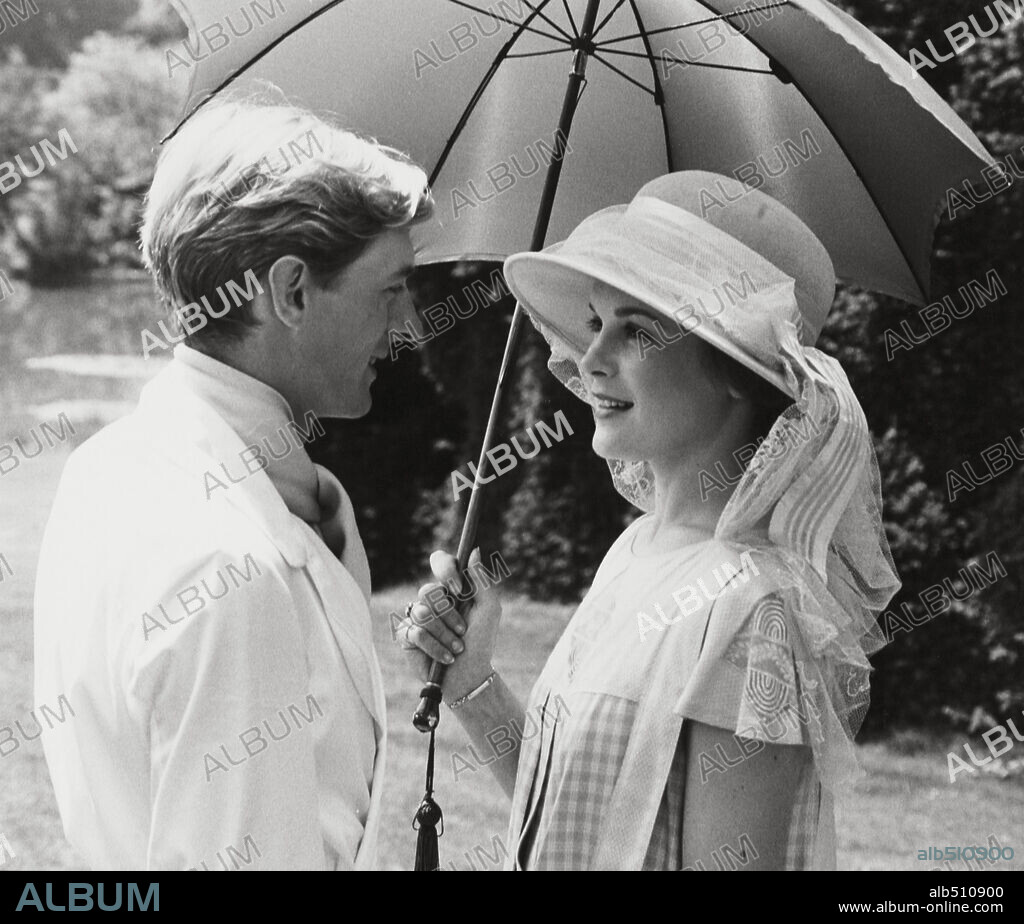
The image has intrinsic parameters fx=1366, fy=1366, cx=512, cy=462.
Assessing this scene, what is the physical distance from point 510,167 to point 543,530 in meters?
4.18

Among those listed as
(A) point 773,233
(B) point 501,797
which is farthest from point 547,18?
(B) point 501,797

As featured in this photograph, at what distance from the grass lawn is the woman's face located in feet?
8.69

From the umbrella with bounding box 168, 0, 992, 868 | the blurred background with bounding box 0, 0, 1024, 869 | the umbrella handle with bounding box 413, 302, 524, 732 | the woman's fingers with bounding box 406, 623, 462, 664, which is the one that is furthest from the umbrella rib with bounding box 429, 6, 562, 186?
the blurred background with bounding box 0, 0, 1024, 869

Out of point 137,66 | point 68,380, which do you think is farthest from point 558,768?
point 137,66

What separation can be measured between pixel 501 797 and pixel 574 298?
3.76 metres

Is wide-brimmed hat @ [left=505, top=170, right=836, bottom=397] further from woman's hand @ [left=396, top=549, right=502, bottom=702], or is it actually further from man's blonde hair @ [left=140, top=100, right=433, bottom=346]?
woman's hand @ [left=396, top=549, right=502, bottom=702]

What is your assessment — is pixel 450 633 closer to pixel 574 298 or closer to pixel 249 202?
pixel 574 298

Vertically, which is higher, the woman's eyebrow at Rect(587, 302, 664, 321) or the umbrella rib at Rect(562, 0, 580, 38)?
the umbrella rib at Rect(562, 0, 580, 38)

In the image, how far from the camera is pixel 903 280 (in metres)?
3.08

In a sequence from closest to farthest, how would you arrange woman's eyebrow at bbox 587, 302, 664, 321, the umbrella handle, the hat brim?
the hat brim → woman's eyebrow at bbox 587, 302, 664, 321 → the umbrella handle

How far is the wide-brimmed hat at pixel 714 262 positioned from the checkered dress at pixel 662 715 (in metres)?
0.35

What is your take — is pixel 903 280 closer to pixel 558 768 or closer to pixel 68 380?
pixel 558 768

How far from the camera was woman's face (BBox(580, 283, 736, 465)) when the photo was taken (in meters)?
2.26

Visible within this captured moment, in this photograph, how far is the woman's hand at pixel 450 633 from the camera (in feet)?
8.46
